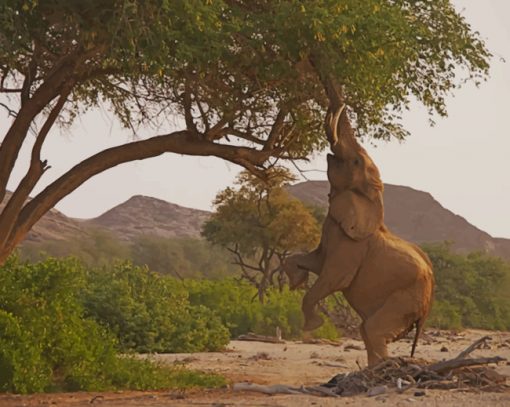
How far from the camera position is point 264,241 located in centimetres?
3519

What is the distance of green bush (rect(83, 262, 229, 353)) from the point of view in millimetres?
18094

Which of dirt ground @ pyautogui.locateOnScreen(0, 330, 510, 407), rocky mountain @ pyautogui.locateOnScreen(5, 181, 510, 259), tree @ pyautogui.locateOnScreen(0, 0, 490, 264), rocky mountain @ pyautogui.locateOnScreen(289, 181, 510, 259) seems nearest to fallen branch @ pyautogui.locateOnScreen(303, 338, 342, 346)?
dirt ground @ pyautogui.locateOnScreen(0, 330, 510, 407)

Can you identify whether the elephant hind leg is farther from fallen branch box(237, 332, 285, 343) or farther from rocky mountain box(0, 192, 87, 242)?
rocky mountain box(0, 192, 87, 242)

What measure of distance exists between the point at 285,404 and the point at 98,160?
4592 mm

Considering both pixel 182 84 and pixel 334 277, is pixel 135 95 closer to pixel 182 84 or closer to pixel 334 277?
pixel 182 84

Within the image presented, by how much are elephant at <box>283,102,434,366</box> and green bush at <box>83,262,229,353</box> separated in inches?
244

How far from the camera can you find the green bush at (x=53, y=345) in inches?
453

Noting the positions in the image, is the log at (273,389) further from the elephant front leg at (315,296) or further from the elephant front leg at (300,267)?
the elephant front leg at (300,267)

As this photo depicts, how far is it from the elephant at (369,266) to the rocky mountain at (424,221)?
94.6 meters

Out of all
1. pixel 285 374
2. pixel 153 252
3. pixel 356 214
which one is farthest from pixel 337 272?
pixel 153 252

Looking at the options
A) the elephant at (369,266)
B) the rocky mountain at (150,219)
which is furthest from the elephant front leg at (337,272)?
the rocky mountain at (150,219)

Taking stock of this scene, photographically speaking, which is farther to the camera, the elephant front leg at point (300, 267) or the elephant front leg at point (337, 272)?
the elephant front leg at point (300, 267)

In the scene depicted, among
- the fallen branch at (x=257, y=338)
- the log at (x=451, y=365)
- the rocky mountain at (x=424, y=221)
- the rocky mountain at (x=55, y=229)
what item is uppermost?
the rocky mountain at (x=424, y=221)

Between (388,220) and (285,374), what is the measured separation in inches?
4125
